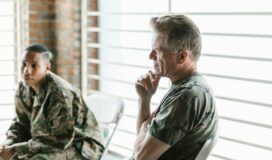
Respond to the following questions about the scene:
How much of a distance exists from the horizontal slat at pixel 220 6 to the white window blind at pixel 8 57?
1885 mm

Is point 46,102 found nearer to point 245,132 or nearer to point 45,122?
point 45,122

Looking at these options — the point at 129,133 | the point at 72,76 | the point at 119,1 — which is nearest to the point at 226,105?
the point at 129,133

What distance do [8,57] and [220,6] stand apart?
2.46 meters

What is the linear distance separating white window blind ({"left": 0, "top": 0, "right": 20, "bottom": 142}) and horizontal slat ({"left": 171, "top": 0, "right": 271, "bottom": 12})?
1885 millimetres

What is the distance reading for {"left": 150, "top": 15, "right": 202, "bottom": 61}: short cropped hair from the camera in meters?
2.03

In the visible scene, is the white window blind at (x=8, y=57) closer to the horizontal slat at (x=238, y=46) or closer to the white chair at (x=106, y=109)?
the white chair at (x=106, y=109)

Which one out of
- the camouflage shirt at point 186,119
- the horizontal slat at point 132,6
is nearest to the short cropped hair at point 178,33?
the camouflage shirt at point 186,119

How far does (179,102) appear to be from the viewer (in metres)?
1.99

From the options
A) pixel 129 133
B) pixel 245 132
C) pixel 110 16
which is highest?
pixel 110 16

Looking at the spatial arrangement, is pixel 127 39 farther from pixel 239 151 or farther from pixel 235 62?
pixel 239 151

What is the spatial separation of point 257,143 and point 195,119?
1.51 m

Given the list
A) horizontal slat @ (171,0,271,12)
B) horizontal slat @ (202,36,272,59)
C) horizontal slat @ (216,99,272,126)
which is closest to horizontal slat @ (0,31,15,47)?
horizontal slat @ (171,0,271,12)

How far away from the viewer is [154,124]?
6.64ft

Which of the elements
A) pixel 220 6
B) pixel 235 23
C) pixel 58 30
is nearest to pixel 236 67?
pixel 235 23
